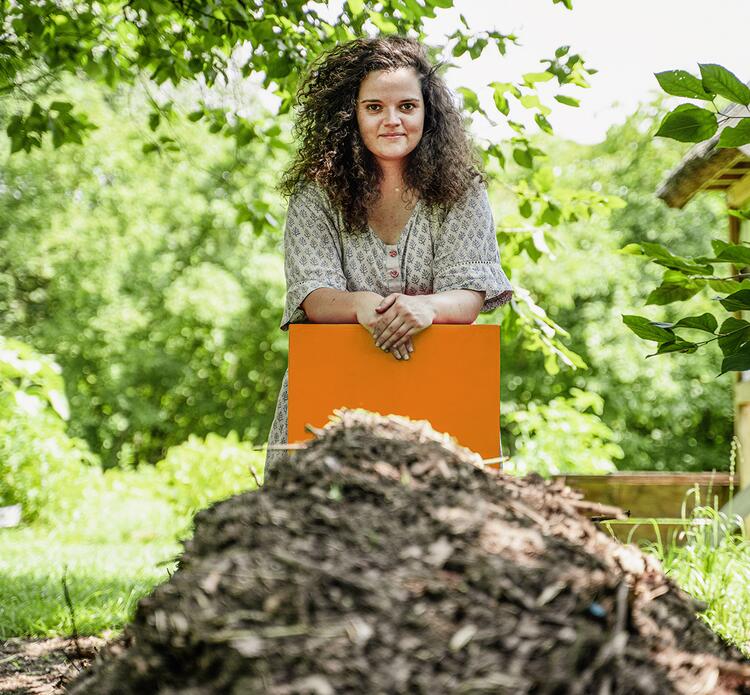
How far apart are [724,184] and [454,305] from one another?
469 centimetres

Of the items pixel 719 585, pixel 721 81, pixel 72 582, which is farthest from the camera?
pixel 72 582

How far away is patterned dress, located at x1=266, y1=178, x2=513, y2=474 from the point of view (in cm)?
271

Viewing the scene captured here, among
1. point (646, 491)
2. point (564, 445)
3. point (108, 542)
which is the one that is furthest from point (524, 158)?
point (108, 542)

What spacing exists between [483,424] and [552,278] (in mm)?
14356

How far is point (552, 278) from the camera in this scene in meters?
16.5

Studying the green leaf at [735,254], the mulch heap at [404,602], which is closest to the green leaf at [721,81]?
the green leaf at [735,254]

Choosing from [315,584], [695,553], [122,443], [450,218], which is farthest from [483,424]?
[122,443]

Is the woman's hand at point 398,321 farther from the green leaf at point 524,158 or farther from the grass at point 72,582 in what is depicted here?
the green leaf at point 524,158

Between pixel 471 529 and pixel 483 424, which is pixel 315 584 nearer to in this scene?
pixel 471 529

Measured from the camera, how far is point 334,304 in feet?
8.50

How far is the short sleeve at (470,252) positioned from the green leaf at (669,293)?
1.98ft

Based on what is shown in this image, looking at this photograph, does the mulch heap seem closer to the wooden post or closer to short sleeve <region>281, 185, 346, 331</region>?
short sleeve <region>281, 185, 346, 331</region>

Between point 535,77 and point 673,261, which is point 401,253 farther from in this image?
point 535,77

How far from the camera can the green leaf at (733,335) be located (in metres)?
2.02
